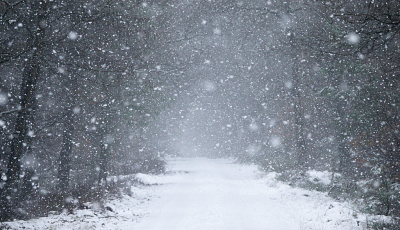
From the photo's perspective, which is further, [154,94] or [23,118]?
[154,94]

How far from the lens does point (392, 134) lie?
409 inches

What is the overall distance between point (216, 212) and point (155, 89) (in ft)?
26.8

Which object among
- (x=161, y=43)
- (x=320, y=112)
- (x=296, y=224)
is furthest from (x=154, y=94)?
(x=320, y=112)

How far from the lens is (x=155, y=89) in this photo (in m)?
16.3

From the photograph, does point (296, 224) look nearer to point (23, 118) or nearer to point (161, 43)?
point (23, 118)

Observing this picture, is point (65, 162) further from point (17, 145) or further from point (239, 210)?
point (239, 210)

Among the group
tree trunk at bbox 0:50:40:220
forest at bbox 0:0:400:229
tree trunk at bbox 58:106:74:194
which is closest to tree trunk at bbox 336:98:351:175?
forest at bbox 0:0:400:229

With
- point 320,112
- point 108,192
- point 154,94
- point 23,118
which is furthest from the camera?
point 320,112

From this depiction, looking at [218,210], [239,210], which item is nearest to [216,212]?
[218,210]

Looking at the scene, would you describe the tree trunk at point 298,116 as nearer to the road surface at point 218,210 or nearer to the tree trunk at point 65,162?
the road surface at point 218,210

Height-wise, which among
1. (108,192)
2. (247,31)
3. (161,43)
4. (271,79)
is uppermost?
(247,31)

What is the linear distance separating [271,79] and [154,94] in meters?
14.0

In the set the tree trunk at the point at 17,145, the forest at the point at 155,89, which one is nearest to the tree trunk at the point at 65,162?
the forest at the point at 155,89

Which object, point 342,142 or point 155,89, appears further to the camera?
point 342,142
